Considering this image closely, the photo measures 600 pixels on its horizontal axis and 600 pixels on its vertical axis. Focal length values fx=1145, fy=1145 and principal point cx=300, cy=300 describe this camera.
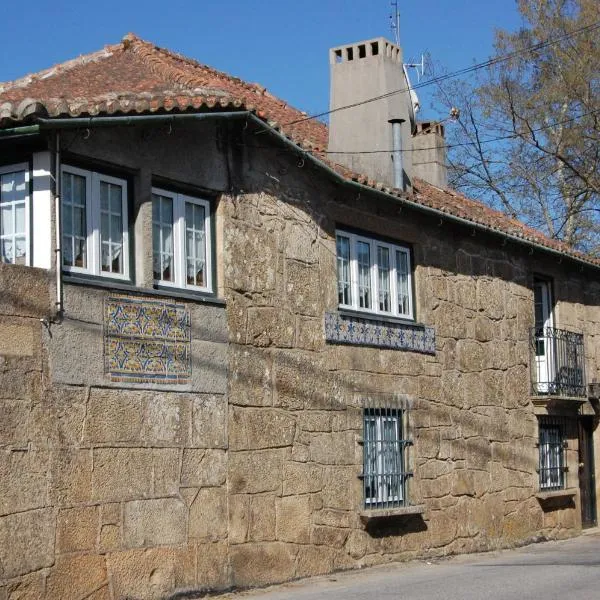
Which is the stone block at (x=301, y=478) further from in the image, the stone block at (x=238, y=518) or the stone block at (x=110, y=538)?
the stone block at (x=110, y=538)

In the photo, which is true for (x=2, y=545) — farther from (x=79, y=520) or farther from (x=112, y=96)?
(x=112, y=96)

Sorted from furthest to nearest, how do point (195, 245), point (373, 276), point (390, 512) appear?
point (373, 276), point (390, 512), point (195, 245)

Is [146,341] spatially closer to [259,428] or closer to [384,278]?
[259,428]

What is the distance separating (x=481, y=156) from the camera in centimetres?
2894

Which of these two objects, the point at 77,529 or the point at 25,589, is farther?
the point at 77,529

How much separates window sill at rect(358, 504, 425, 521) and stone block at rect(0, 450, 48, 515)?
4.82 m

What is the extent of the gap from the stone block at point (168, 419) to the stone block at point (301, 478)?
5.43 ft

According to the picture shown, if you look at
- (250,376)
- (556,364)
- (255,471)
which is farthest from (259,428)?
(556,364)

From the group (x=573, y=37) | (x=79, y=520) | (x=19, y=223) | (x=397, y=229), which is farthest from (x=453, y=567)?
(x=573, y=37)

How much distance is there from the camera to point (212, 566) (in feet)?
37.0

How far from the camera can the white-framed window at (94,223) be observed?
10383mm

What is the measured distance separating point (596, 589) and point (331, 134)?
7.67 m

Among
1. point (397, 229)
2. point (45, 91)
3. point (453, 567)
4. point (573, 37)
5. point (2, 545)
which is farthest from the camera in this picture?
point (573, 37)

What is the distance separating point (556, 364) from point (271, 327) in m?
7.65
